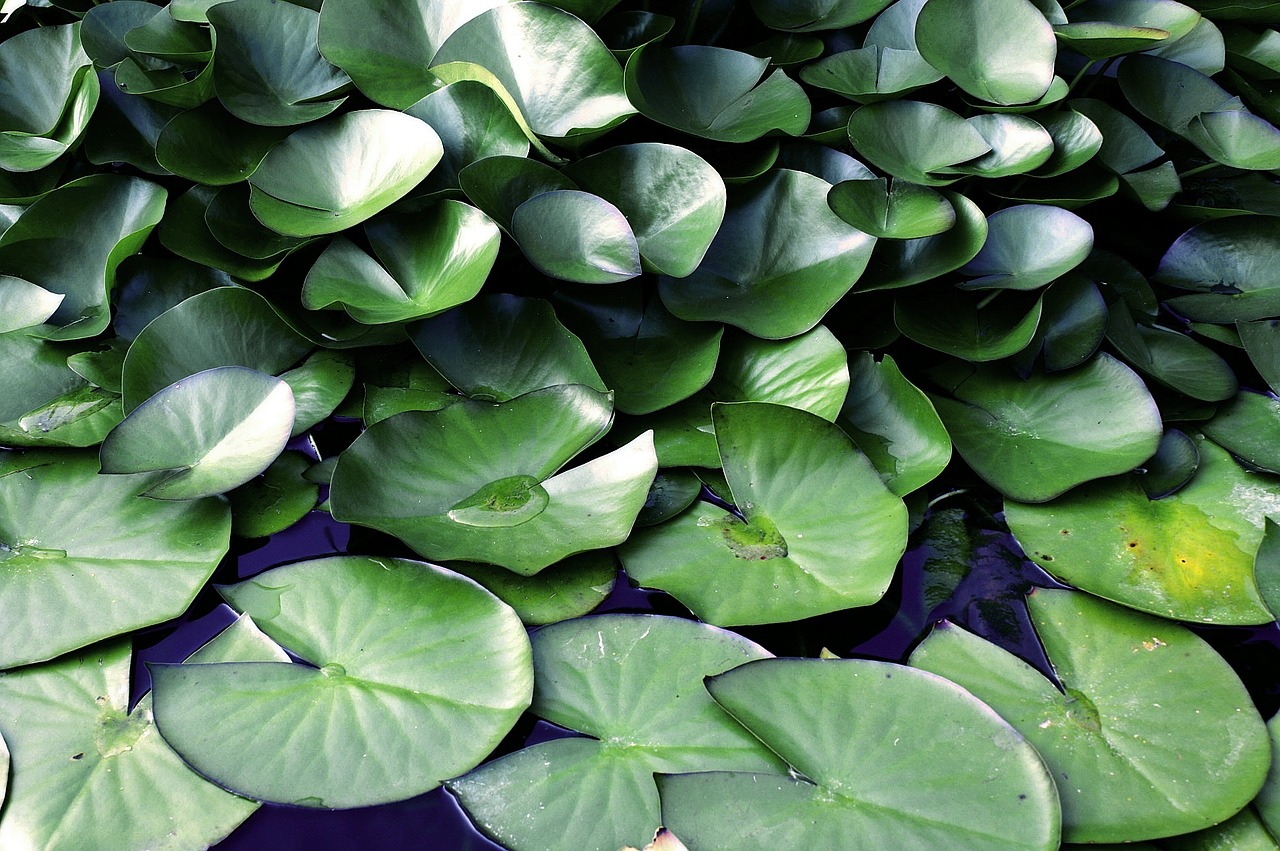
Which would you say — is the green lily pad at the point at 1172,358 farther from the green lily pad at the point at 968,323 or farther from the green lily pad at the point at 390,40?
the green lily pad at the point at 390,40

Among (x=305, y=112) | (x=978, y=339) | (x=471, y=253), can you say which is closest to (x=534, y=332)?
Answer: (x=471, y=253)

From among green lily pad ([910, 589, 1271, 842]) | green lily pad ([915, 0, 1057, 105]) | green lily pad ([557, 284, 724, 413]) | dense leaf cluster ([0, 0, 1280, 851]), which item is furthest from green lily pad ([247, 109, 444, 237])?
green lily pad ([910, 589, 1271, 842])

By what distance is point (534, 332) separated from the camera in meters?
1.13

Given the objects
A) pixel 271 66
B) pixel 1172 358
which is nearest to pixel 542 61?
pixel 271 66

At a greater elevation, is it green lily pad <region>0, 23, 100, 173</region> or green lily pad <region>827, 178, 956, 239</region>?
green lily pad <region>0, 23, 100, 173</region>

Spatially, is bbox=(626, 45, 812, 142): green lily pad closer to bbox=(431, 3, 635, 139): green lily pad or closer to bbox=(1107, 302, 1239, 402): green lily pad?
bbox=(431, 3, 635, 139): green lily pad

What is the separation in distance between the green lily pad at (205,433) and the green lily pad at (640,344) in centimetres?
37

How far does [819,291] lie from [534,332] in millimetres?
354

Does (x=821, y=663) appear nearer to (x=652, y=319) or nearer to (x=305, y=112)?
(x=652, y=319)

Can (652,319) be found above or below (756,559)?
above

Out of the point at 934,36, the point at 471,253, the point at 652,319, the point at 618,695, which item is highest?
the point at 934,36

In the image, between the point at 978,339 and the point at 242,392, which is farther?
the point at 978,339

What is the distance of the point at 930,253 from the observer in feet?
3.91

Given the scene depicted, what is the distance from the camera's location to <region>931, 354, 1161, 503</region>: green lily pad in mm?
1096
